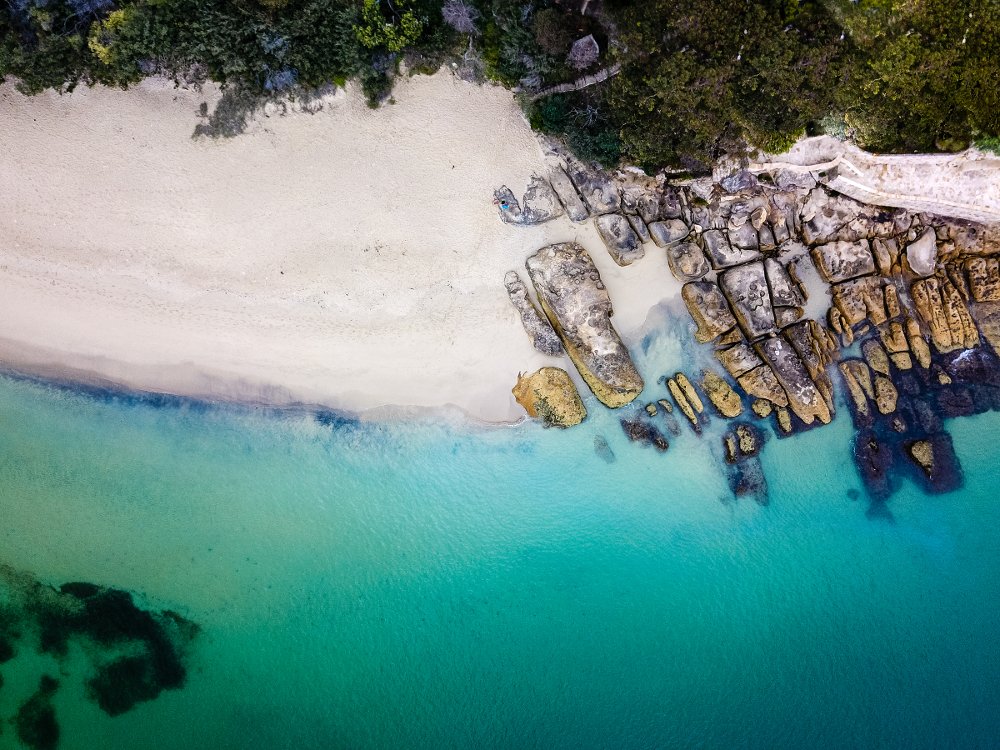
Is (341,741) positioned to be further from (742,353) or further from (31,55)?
(31,55)

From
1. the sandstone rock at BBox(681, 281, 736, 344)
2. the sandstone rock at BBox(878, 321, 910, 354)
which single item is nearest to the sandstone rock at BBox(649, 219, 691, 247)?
the sandstone rock at BBox(681, 281, 736, 344)

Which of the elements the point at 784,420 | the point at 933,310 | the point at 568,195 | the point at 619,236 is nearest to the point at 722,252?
the point at 619,236

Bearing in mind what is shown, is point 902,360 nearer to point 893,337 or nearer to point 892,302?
point 893,337

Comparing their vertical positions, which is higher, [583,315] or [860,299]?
[583,315]

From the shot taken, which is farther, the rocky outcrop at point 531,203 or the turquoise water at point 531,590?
the turquoise water at point 531,590

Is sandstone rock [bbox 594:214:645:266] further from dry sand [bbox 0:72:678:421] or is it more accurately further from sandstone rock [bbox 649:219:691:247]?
sandstone rock [bbox 649:219:691:247]

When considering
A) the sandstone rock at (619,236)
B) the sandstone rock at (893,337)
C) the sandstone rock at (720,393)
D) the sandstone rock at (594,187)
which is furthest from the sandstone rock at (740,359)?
the sandstone rock at (594,187)

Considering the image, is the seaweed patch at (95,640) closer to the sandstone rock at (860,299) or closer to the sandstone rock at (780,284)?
the sandstone rock at (780,284)
